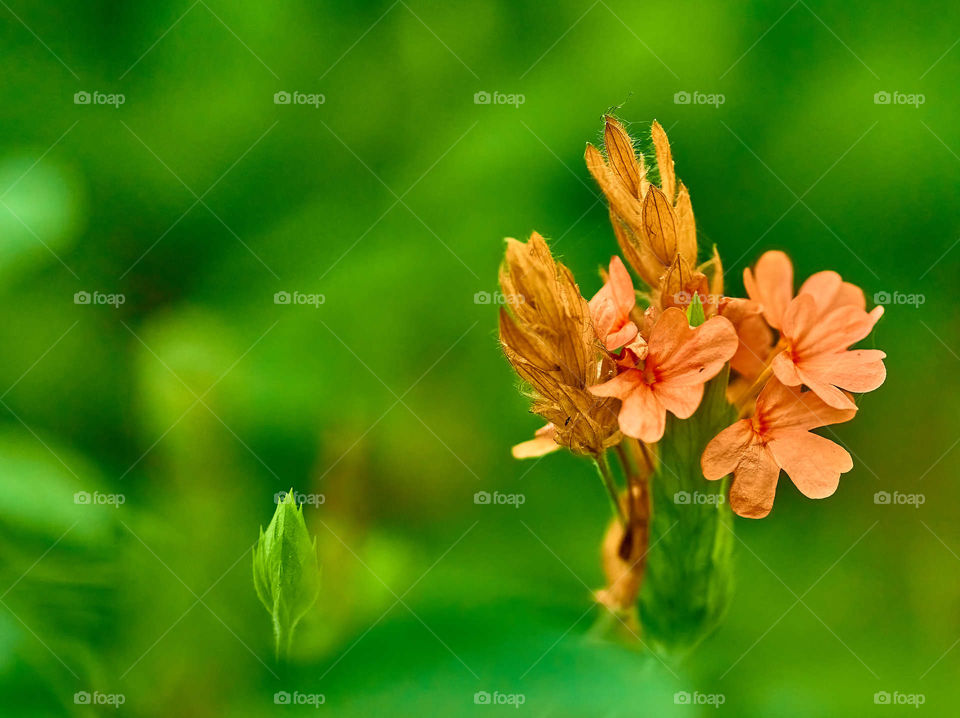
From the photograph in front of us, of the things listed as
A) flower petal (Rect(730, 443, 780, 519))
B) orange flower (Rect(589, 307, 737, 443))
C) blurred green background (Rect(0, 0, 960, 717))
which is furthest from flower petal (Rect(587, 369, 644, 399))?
blurred green background (Rect(0, 0, 960, 717))

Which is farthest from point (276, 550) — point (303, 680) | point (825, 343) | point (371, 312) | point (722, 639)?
point (722, 639)

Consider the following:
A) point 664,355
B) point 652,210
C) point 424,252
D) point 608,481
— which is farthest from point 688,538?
point 424,252

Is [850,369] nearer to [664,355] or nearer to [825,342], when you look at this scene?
[825,342]

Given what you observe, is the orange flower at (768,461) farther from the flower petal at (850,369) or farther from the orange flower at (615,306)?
the orange flower at (615,306)

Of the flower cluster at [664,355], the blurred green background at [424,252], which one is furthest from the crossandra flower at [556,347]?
the blurred green background at [424,252]

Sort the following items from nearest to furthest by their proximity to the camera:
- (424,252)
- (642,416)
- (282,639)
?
(642,416)
(282,639)
(424,252)

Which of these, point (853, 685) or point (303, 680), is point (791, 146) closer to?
point (853, 685)

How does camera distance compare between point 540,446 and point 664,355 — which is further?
point 540,446
